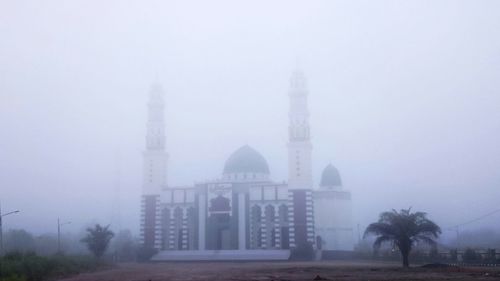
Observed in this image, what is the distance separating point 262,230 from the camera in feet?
217

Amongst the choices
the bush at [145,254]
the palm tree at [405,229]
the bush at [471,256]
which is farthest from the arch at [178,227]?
the bush at [471,256]

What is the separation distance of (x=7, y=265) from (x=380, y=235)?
22911 mm

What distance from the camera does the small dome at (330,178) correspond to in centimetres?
7544

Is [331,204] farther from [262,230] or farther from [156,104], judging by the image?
[156,104]

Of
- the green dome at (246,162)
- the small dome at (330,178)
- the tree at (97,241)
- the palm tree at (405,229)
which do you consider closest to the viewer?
the palm tree at (405,229)

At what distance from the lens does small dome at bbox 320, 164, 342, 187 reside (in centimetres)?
7544

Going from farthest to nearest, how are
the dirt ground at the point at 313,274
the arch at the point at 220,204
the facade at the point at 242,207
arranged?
the arch at the point at 220,204 → the facade at the point at 242,207 → the dirt ground at the point at 313,274

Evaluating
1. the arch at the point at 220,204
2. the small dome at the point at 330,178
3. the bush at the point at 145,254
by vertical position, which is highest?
the small dome at the point at 330,178

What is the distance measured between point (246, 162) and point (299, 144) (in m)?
7.91

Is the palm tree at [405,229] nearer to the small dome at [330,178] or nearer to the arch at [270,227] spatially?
the arch at [270,227]

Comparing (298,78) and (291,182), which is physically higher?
(298,78)

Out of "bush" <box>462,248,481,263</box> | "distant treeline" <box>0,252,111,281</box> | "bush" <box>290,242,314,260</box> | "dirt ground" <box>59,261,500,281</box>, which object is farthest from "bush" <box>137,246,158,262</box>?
"bush" <box>462,248,481,263</box>

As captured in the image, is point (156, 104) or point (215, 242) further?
point (156, 104)

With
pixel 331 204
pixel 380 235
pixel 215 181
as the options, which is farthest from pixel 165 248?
pixel 380 235
